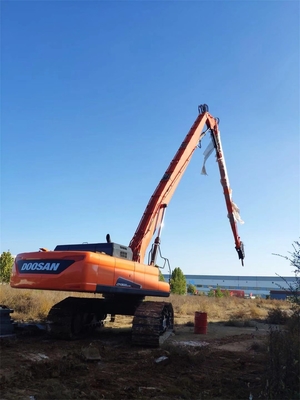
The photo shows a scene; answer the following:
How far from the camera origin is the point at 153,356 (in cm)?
745

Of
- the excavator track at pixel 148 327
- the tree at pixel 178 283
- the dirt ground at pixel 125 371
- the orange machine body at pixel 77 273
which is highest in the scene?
the tree at pixel 178 283

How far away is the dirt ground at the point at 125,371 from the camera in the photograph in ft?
16.7

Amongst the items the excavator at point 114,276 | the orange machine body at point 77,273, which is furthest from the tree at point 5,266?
the orange machine body at point 77,273

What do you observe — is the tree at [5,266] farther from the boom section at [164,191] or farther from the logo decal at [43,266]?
the logo decal at [43,266]

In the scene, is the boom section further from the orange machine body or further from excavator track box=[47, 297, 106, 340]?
excavator track box=[47, 297, 106, 340]

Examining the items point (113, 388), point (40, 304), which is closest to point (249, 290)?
point (40, 304)

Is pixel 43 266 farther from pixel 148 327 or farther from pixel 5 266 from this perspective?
pixel 5 266

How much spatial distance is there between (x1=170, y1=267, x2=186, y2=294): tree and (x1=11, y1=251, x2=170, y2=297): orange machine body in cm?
3642

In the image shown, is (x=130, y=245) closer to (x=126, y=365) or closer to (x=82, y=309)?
(x=82, y=309)

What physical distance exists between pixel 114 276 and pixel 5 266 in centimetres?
2838

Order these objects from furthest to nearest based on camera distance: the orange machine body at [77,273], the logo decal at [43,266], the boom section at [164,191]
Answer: the boom section at [164,191] → the logo decal at [43,266] → the orange machine body at [77,273]

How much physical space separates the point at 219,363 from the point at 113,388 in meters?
2.55

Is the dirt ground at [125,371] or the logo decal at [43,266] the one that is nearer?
the dirt ground at [125,371]

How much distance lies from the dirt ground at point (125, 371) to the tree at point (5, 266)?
81.9 feet
